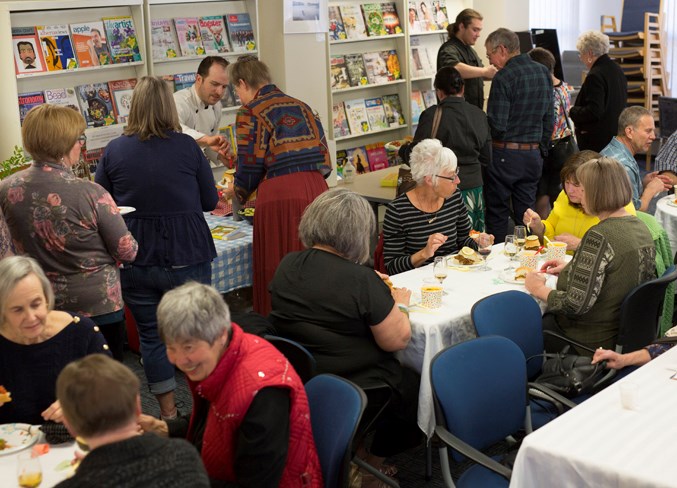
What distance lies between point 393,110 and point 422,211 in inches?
161

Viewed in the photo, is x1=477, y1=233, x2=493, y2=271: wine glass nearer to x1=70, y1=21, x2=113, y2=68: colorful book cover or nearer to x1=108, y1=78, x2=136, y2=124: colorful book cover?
x1=108, y1=78, x2=136, y2=124: colorful book cover

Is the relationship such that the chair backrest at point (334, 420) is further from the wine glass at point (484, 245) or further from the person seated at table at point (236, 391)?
the wine glass at point (484, 245)

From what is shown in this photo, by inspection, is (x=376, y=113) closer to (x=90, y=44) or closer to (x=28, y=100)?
(x=90, y=44)

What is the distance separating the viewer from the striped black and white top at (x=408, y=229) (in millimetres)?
4387

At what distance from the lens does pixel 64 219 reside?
350cm

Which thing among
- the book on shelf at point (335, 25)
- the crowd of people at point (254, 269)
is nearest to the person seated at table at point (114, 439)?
the crowd of people at point (254, 269)

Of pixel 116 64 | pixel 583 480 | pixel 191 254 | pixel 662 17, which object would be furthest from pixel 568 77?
pixel 583 480

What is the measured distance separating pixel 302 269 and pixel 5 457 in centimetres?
123

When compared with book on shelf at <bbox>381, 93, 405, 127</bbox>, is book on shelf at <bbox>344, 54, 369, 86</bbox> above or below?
above

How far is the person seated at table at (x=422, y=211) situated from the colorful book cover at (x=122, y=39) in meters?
2.50

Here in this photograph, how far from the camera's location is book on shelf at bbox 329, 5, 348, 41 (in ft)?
25.0

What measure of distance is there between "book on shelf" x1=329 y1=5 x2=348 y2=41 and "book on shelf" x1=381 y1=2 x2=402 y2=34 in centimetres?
56

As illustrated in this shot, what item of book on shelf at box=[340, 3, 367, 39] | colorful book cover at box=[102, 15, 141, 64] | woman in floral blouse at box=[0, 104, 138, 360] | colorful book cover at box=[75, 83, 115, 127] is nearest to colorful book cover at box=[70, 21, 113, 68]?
colorful book cover at box=[102, 15, 141, 64]

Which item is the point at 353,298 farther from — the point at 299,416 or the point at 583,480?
the point at 583,480
